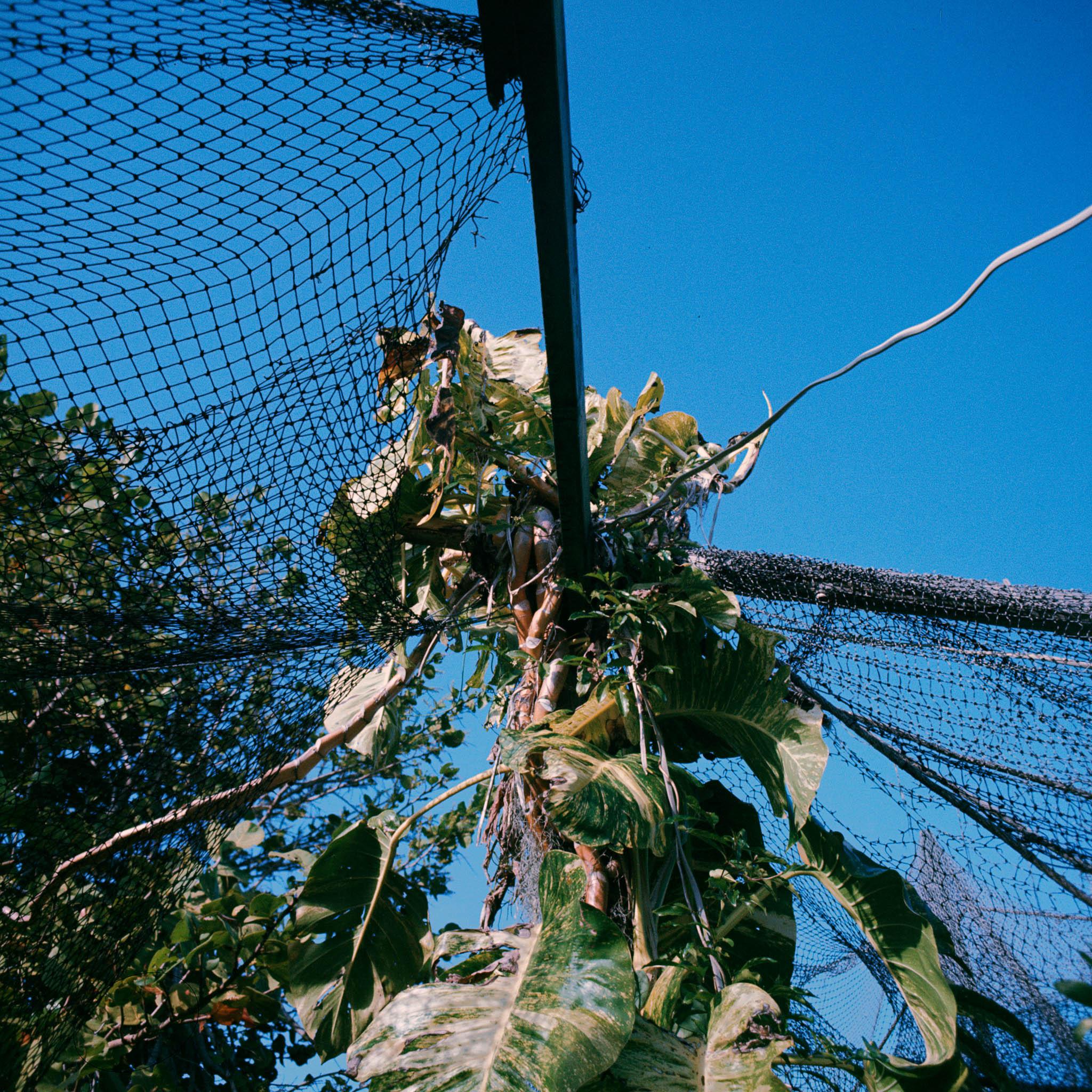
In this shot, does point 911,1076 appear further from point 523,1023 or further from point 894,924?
point 523,1023

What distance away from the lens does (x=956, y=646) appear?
5.33 ft

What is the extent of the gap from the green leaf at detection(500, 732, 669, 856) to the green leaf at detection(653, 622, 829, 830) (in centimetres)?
19

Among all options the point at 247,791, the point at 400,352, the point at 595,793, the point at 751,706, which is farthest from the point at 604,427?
the point at 247,791

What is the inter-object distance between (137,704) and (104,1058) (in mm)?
709

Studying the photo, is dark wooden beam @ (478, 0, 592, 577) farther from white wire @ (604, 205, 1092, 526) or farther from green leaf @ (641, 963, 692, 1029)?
green leaf @ (641, 963, 692, 1029)

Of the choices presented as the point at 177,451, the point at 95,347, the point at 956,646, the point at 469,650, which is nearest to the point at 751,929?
the point at 956,646

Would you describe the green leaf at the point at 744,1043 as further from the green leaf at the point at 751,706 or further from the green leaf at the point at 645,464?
the green leaf at the point at 645,464

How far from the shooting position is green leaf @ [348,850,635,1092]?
3.29ft

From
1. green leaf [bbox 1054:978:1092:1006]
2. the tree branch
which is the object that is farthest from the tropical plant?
the tree branch

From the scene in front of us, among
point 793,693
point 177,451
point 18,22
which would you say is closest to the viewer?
Result: point 18,22

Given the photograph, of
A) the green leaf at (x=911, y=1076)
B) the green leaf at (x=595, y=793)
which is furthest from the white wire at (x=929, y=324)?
the green leaf at (x=911, y=1076)

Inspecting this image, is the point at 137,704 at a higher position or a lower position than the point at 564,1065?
higher

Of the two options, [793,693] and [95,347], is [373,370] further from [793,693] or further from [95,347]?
[793,693]

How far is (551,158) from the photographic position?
1006 millimetres
